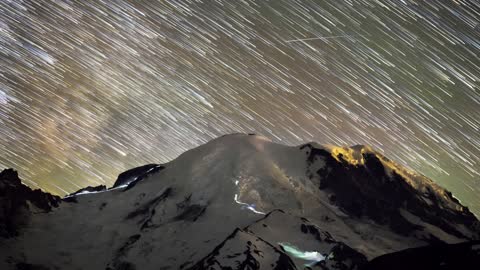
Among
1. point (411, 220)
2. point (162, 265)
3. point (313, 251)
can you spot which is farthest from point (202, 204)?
point (411, 220)

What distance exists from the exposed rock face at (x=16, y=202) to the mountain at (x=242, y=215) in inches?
15.4

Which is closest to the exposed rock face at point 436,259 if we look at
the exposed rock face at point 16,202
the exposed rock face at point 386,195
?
the exposed rock face at point 386,195

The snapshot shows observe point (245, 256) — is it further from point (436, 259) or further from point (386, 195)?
point (386, 195)

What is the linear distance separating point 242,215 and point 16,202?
67061mm

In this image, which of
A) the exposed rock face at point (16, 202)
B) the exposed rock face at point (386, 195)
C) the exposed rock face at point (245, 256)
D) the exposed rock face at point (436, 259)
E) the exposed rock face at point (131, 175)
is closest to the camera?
the exposed rock face at point (436, 259)

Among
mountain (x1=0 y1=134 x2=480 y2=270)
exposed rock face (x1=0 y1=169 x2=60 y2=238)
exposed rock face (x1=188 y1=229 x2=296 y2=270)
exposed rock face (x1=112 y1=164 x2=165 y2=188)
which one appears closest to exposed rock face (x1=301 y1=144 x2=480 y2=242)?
mountain (x1=0 y1=134 x2=480 y2=270)

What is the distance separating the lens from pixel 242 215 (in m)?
109

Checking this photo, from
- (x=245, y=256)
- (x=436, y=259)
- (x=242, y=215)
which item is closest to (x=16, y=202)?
(x=242, y=215)

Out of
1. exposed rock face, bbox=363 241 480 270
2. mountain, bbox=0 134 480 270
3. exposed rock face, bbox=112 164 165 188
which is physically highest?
exposed rock face, bbox=363 241 480 270

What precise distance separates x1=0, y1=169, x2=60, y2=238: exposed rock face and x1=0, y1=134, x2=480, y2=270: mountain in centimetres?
39

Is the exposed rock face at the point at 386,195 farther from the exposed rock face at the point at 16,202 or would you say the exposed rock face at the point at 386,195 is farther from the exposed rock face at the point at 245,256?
the exposed rock face at the point at 16,202

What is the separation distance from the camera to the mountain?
94125 mm

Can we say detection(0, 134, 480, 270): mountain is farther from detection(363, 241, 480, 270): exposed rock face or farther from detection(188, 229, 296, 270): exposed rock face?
detection(363, 241, 480, 270): exposed rock face

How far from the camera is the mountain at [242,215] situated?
Result: 94125mm
